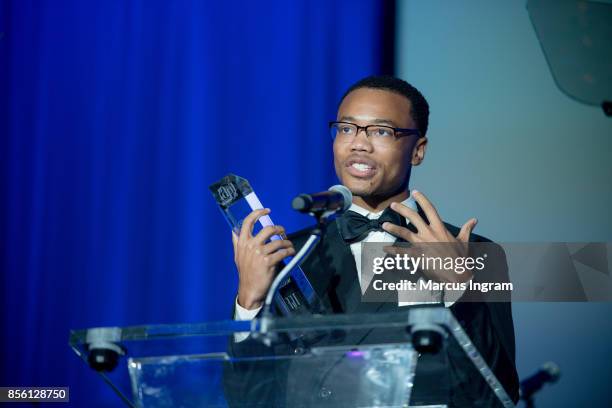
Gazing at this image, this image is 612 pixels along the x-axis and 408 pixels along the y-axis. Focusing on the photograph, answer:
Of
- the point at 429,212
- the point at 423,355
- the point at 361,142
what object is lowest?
the point at 423,355

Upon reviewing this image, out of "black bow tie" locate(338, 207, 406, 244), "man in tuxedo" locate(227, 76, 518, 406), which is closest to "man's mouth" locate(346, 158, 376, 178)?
"man in tuxedo" locate(227, 76, 518, 406)

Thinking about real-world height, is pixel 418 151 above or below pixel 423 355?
above

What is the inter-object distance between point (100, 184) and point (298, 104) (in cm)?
82

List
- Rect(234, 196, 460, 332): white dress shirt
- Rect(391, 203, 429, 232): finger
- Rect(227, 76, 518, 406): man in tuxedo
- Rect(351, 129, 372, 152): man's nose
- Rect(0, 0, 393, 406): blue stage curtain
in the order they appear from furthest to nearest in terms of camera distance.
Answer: Rect(0, 0, 393, 406): blue stage curtain < Rect(351, 129, 372, 152): man's nose < Rect(227, 76, 518, 406): man in tuxedo < Rect(234, 196, 460, 332): white dress shirt < Rect(391, 203, 429, 232): finger

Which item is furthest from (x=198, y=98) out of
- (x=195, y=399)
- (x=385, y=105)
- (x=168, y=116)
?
(x=195, y=399)

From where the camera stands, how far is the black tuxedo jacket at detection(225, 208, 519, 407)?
1482mm

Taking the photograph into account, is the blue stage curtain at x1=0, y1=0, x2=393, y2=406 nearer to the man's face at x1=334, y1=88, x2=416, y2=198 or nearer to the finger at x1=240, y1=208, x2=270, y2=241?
the man's face at x1=334, y1=88, x2=416, y2=198

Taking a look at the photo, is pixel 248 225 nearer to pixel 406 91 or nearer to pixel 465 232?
pixel 465 232

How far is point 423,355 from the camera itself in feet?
4.77

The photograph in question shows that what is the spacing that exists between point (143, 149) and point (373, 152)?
3.60 ft

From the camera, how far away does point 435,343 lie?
1355 mm

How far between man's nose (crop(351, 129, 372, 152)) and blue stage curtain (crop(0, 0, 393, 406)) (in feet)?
2.44

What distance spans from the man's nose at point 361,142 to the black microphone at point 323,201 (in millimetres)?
841

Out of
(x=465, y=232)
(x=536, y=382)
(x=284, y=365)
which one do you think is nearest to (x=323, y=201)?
(x=284, y=365)
